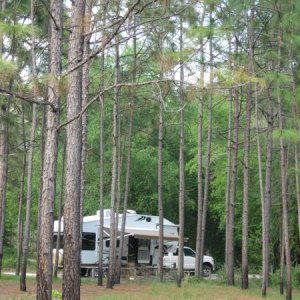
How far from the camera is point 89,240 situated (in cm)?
2284

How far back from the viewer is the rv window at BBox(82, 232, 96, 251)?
74.5 ft

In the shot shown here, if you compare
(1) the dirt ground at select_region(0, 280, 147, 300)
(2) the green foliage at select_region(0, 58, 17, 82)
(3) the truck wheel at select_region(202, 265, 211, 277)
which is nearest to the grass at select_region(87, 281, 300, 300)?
(1) the dirt ground at select_region(0, 280, 147, 300)

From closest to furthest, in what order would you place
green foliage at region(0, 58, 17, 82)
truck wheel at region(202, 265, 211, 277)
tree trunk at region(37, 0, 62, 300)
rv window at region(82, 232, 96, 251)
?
green foliage at region(0, 58, 17, 82) → tree trunk at region(37, 0, 62, 300) → rv window at region(82, 232, 96, 251) → truck wheel at region(202, 265, 211, 277)

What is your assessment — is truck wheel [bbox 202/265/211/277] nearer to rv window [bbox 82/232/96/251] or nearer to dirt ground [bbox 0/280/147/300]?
rv window [bbox 82/232/96/251]

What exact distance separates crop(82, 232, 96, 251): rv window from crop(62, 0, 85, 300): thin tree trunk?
544 inches

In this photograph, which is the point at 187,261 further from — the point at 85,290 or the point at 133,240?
the point at 85,290

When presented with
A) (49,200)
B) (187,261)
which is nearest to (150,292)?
(49,200)

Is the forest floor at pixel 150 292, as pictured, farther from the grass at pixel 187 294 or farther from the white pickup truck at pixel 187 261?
the white pickup truck at pixel 187 261

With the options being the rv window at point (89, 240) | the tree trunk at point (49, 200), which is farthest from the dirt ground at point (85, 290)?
the tree trunk at point (49, 200)

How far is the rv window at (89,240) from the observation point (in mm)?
22719

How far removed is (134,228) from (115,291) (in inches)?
327

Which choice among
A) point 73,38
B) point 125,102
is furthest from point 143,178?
point 73,38

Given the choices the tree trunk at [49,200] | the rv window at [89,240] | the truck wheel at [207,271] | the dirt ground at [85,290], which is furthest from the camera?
the truck wheel at [207,271]

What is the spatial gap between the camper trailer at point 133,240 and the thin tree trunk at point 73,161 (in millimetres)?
13708
